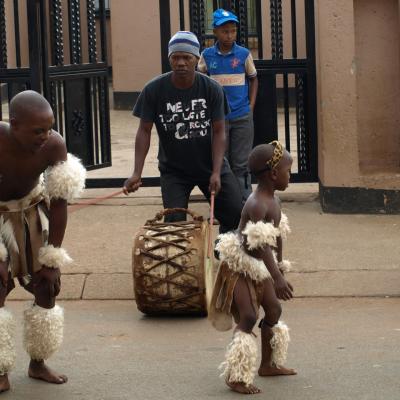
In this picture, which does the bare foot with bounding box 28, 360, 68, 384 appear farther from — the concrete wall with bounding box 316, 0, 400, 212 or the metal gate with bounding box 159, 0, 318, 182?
the metal gate with bounding box 159, 0, 318, 182

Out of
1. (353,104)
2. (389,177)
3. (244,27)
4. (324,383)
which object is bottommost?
(324,383)

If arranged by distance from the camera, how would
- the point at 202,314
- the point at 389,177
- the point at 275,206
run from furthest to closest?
the point at 389,177
the point at 202,314
the point at 275,206

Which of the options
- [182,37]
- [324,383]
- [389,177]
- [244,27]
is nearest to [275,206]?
[324,383]

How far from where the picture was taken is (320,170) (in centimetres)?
1077

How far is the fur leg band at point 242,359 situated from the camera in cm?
600

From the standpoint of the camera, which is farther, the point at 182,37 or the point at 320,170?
the point at 320,170

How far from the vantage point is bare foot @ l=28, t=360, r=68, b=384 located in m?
6.36

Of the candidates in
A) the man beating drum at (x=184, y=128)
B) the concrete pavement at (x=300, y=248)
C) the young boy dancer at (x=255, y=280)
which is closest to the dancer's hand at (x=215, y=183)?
the man beating drum at (x=184, y=128)

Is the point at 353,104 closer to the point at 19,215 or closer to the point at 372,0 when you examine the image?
the point at 372,0

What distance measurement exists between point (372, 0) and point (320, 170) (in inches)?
61.5

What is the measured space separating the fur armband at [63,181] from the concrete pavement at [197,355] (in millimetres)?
998

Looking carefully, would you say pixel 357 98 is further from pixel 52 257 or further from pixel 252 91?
pixel 52 257

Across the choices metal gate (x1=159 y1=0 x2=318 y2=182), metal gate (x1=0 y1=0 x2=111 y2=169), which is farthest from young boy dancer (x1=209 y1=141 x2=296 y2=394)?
metal gate (x1=0 y1=0 x2=111 y2=169)

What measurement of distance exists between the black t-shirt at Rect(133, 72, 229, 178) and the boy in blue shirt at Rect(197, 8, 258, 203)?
1.73 metres
